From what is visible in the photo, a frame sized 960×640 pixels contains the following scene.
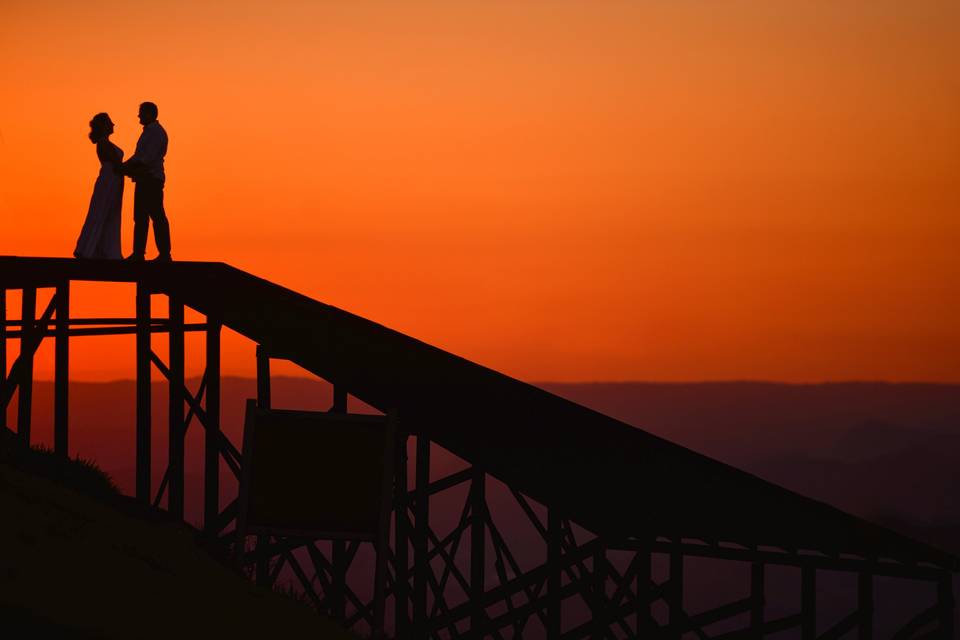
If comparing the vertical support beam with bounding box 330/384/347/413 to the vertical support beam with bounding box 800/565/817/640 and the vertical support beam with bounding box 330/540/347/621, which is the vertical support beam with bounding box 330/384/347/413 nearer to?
the vertical support beam with bounding box 330/540/347/621

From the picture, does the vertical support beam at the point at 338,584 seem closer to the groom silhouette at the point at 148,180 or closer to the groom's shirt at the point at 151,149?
the groom silhouette at the point at 148,180

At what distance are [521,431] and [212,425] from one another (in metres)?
3.55

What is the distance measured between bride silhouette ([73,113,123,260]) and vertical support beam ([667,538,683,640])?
7808 millimetres

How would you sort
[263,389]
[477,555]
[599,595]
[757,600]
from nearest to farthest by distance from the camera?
[477,555] → [599,595] → [263,389] → [757,600]

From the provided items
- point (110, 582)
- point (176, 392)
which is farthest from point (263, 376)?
point (110, 582)

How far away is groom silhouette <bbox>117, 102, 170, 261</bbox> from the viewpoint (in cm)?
1588

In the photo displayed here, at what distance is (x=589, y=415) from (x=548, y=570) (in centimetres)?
189

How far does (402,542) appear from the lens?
42.4 feet

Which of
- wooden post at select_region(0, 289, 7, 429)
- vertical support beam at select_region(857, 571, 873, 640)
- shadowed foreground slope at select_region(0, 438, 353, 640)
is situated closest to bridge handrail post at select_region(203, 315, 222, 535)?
shadowed foreground slope at select_region(0, 438, 353, 640)

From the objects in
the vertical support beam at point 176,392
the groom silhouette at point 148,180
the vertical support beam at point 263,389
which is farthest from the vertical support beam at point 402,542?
the groom silhouette at point 148,180

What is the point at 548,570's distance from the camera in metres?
13.4

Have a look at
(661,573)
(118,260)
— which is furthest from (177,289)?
(661,573)

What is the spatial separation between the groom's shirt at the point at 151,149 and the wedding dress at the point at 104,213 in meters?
0.51

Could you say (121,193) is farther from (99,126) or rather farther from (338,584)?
(338,584)
